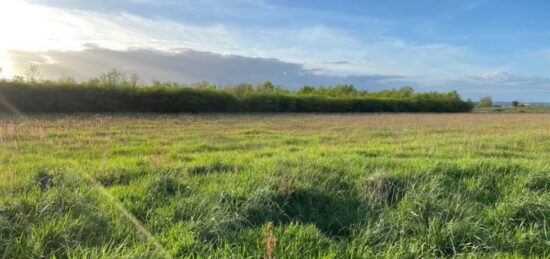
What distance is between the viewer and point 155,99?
38531 millimetres

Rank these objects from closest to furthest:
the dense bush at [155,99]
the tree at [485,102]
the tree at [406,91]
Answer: the dense bush at [155,99] < the tree at [406,91] < the tree at [485,102]

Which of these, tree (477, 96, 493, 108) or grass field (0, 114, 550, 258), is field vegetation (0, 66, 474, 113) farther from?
tree (477, 96, 493, 108)

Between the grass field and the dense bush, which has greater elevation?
the dense bush

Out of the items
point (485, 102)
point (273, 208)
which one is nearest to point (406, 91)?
point (485, 102)

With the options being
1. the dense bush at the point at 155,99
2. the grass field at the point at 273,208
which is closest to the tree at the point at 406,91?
the dense bush at the point at 155,99

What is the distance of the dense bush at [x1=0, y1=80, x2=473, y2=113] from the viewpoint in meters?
31.3

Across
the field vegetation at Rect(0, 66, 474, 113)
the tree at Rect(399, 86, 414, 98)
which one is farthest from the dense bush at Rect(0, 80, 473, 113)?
the tree at Rect(399, 86, 414, 98)

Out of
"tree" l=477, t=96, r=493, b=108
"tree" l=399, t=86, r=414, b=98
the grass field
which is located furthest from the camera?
"tree" l=477, t=96, r=493, b=108

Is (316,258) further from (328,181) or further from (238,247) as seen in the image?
(328,181)

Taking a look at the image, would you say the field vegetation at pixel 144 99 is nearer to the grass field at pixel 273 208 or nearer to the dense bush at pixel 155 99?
the dense bush at pixel 155 99

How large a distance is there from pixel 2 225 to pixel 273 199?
3405mm

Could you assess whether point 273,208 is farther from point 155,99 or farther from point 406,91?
point 406,91

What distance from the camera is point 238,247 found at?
425 cm

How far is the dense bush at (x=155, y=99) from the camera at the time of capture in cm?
3131
